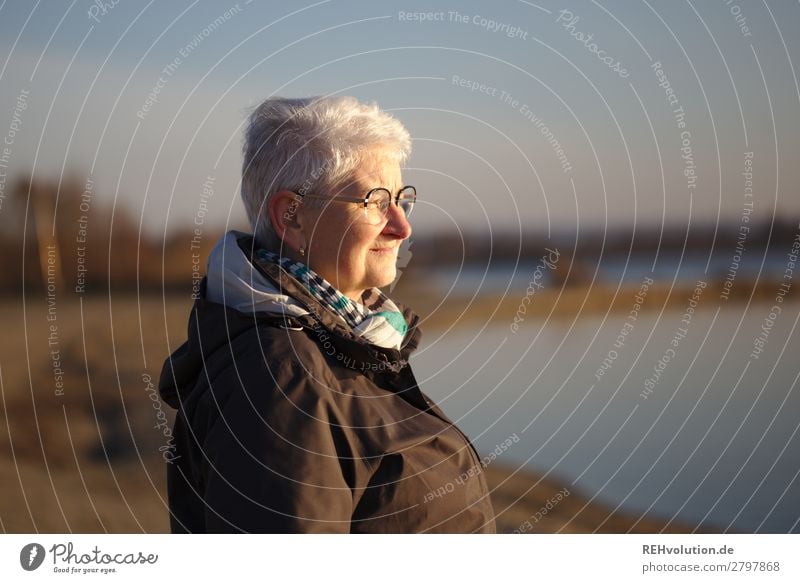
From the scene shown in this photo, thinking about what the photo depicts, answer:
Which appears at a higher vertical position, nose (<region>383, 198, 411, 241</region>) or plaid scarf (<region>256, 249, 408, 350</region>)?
nose (<region>383, 198, 411, 241</region>)

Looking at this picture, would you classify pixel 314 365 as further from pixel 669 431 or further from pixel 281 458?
pixel 669 431

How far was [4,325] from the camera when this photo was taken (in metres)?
10.9

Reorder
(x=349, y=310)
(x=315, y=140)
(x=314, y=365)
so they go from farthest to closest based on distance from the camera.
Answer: (x=349, y=310) < (x=315, y=140) < (x=314, y=365)

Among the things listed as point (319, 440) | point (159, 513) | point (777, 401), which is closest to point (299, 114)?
point (319, 440)

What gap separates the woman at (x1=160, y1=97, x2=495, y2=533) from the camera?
249 centimetres

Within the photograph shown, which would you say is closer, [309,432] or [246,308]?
[309,432]

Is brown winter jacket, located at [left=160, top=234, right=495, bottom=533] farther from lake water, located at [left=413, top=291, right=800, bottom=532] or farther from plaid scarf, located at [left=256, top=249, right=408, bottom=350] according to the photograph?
lake water, located at [left=413, top=291, right=800, bottom=532]

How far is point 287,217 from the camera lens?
283 cm
